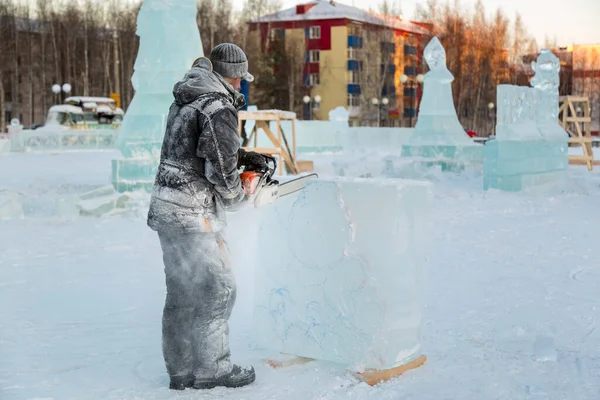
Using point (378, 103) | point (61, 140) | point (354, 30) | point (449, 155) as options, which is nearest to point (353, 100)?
point (354, 30)

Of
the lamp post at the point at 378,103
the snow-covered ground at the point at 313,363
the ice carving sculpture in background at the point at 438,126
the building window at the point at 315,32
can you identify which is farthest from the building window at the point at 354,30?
the snow-covered ground at the point at 313,363

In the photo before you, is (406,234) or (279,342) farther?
(279,342)

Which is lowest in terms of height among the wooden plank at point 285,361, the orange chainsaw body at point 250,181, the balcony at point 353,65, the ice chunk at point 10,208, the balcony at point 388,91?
the wooden plank at point 285,361

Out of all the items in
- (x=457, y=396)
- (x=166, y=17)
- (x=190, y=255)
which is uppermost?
(x=166, y=17)

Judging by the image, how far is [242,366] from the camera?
3258mm

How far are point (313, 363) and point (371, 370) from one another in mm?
314

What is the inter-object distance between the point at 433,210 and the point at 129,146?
4242 mm

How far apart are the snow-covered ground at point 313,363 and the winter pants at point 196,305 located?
0.12m

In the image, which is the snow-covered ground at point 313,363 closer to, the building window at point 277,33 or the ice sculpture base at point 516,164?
the ice sculpture base at point 516,164

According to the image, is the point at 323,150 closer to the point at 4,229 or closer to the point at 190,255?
the point at 4,229

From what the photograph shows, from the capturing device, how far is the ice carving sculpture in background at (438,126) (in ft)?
50.4

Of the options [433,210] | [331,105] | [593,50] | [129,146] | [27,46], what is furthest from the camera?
[593,50]

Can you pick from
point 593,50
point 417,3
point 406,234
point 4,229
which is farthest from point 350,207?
point 593,50

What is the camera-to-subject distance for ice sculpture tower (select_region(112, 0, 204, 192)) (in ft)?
34.9
